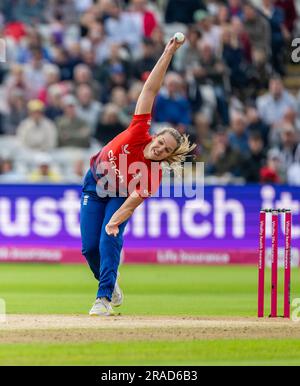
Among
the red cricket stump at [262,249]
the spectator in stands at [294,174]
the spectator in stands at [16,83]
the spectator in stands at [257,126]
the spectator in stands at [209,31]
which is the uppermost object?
the spectator in stands at [209,31]

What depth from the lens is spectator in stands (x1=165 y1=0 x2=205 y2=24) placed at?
81.2ft

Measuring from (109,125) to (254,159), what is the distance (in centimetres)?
276

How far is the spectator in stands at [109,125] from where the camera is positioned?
22.3 meters

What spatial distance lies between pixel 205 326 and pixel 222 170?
34.8 ft

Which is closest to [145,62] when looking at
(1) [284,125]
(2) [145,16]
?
(2) [145,16]

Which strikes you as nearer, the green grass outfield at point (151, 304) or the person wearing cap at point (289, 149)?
the green grass outfield at point (151, 304)

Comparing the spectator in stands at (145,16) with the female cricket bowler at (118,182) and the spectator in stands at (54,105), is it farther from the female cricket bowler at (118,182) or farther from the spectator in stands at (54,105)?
the female cricket bowler at (118,182)

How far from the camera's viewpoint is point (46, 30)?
24516 millimetres

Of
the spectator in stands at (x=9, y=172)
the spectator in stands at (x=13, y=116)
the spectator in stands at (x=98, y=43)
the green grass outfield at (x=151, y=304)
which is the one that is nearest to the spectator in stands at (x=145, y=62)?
the spectator in stands at (x=98, y=43)

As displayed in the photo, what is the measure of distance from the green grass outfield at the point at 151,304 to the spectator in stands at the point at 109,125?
11.1 feet

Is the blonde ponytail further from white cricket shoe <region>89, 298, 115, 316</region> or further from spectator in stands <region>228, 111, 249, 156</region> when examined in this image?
spectator in stands <region>228, 111, 249, 156</region>

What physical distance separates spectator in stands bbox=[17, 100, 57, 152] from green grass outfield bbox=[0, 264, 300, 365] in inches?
116

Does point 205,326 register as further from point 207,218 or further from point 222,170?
point 222,170
